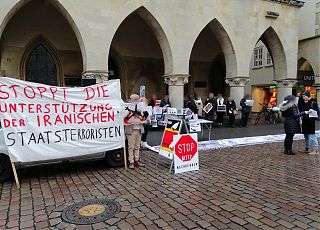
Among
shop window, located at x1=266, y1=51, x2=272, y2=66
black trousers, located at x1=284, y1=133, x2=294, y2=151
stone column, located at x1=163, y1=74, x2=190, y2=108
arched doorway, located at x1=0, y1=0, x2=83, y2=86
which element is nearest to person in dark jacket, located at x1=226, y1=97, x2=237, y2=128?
stone column, located at x1=163, y1=74, x2=190, y2=108

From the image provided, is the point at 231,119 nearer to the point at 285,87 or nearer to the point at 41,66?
the point at 285,87

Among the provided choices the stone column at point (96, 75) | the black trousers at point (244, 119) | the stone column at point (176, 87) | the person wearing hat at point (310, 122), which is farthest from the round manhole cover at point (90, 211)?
the black trousers at point (244, 119)

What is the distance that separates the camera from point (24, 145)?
18.6ft

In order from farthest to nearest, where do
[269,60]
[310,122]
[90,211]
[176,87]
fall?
[269,60], [176,87], [310,122], [90,211]

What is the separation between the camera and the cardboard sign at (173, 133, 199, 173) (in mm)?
6293

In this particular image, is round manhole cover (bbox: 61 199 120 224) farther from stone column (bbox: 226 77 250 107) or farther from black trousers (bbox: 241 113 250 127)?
stone column (bbox: 226 77 250 107)

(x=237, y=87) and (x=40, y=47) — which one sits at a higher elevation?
(x=40, y=47)

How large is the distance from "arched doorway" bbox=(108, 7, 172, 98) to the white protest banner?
33.9 feet

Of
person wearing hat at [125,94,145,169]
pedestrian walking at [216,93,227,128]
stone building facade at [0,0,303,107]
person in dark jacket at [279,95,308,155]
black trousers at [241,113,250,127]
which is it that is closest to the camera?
person wearing hat at [125,94,145,169]

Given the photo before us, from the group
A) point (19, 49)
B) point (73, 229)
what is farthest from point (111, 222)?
point (19, 49)

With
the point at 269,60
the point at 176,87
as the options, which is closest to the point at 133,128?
the point at 176,87

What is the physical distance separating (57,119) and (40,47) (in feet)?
33.2

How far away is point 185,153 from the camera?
641cm

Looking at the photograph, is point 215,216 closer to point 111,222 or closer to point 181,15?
point 111,222
